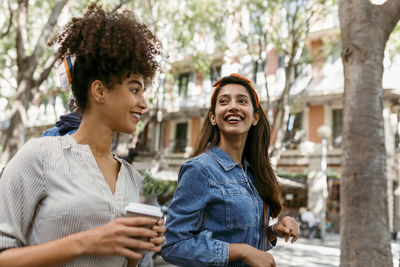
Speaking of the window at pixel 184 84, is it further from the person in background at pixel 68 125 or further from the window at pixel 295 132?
the person in background at pixel 68 125

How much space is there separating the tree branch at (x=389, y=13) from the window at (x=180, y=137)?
2133 cm

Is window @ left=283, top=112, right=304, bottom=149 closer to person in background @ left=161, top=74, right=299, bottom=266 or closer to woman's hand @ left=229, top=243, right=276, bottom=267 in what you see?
person in background @ left=161, top=74, right=299, bottom=266

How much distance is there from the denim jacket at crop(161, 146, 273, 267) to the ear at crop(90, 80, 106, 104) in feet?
2.18

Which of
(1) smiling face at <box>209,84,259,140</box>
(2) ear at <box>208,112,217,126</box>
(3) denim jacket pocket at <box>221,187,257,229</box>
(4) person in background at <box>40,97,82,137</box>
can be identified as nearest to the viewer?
(3) denim jacket pocket at <box>221,187,257,229</box>

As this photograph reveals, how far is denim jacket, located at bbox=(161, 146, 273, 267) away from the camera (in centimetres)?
172

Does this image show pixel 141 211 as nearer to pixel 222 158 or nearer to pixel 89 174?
pixel 89 174

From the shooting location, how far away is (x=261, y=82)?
20.6 metres

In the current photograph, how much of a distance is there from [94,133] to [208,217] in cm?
78

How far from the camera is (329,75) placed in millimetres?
19266

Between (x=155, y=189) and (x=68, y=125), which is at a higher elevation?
(x=68, y=125)

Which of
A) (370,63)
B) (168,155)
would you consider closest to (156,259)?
(370,63)

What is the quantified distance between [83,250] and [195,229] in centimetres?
76

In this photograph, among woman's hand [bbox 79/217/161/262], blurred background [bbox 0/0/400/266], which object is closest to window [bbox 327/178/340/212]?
blurred background [bbox 0/0/400/266]

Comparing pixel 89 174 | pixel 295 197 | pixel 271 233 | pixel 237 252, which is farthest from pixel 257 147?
pixel 295 197
